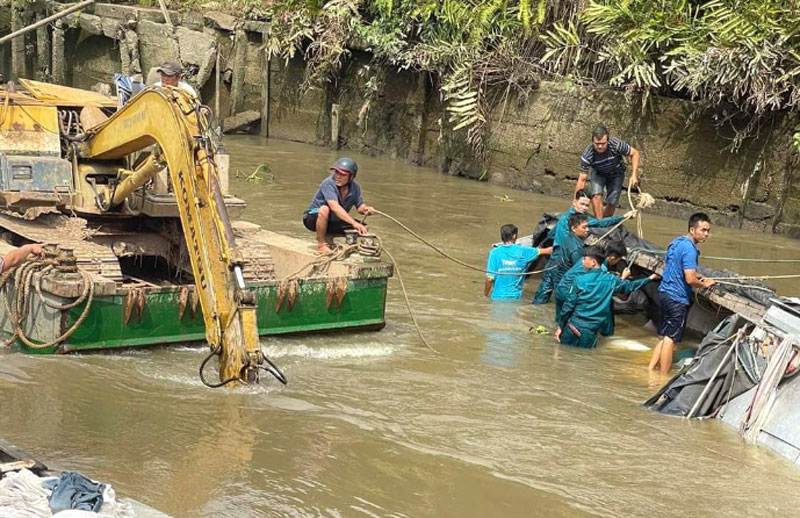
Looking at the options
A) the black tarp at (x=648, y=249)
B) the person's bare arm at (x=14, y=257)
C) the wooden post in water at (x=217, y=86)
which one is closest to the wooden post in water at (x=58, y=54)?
the wooden post in water at (x=217, y=86)

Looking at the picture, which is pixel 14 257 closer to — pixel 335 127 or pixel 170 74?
pixel 170 74

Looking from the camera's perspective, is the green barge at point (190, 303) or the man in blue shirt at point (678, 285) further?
the man in blue shirt at point (678, 285)

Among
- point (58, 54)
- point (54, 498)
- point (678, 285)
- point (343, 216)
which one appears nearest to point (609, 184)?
point (678, 285)

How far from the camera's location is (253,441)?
27.4ft

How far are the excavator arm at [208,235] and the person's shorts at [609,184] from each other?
709 centimetres

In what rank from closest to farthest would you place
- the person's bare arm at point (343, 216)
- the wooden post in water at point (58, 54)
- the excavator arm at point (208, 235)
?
the excavator arm at point (208, 235)
the person's bare arm at point (343, 216)
the wooden post in water at point (58, 54)

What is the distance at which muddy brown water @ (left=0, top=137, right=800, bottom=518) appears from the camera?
25.0ft

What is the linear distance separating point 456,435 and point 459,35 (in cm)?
1393

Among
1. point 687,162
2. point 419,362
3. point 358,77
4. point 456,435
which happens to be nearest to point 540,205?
point 687,162

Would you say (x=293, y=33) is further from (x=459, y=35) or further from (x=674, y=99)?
(x=674, y=99)

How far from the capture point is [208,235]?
8625 mm

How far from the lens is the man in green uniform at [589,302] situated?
11070 mm

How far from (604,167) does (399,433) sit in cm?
701

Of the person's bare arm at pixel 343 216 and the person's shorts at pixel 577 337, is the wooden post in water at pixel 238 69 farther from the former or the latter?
the person's shorts at pixel 577 337
